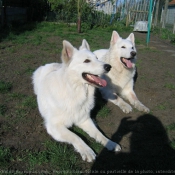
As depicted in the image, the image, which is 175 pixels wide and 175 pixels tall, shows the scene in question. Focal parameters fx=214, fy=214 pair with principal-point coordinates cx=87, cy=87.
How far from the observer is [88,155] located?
2434 millimetres

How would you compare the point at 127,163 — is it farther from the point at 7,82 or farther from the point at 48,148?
the point at 7,82

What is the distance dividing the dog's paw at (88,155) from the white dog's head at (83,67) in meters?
0.84

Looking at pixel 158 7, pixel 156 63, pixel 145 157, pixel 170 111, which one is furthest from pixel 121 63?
pixel 158 7

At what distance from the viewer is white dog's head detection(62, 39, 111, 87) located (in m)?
2.75

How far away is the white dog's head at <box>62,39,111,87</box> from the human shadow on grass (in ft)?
2.82

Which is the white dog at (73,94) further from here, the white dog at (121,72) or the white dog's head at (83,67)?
the white dog at (121,72)

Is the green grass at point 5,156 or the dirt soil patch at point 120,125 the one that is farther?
the dirt soil patch at point 120,125

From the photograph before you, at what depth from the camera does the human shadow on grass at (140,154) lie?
2.35 m

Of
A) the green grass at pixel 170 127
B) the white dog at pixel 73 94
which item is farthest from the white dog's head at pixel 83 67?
the green grass at pixel 170 127

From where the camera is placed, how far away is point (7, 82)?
4.44 m

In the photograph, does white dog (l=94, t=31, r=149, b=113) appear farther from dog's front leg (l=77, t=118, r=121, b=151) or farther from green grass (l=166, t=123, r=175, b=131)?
dog's front leg (l=77, t=118, r=121, b=151)

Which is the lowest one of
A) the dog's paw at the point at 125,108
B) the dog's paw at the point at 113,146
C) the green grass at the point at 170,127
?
the green grass at the point at 170,127

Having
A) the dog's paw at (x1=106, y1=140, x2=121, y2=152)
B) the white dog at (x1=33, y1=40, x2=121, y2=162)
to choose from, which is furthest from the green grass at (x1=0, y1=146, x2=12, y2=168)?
the dog's paw at (x1=106, y1=140, x2=121, y2=152)

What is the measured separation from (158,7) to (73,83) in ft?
47.6
